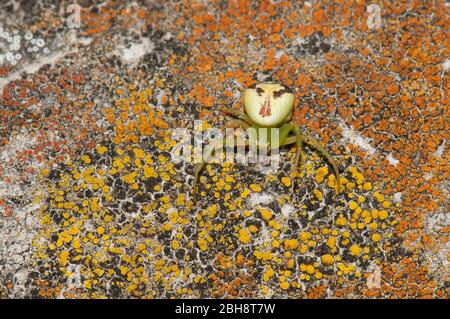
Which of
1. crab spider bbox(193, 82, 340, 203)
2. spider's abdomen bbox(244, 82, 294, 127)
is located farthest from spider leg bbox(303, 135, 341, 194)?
spider's abdomen bbox(244, 82, 294, 127)

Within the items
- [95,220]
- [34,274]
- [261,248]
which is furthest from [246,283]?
[34,274]

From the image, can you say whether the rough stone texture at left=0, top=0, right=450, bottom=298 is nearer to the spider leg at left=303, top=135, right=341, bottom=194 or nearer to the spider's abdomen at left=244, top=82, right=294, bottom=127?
the spider leg at left=303, top=135, right=341, bottom=194

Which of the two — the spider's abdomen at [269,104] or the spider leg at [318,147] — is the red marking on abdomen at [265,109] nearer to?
the spider's abdomen at [269,104]

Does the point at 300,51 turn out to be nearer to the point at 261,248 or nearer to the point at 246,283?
the point at 261,248

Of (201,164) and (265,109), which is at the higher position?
(265,109)

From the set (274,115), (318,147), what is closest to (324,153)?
(318,147)

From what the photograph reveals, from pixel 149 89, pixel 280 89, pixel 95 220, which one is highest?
pixel 280 89

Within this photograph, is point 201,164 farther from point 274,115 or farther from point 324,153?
point 324,153
